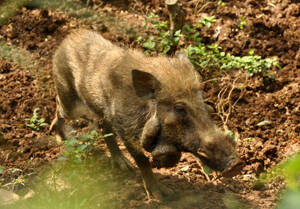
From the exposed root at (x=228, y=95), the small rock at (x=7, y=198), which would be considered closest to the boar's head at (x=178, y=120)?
the small rock at (x=7, y=198)

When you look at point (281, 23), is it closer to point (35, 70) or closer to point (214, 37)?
point (214, 37)

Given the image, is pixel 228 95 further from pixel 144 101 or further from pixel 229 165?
pixel 229 165

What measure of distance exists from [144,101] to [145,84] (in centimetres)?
17

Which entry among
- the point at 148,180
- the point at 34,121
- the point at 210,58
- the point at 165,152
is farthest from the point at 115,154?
the point at 210,58

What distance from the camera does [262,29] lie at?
6.67m

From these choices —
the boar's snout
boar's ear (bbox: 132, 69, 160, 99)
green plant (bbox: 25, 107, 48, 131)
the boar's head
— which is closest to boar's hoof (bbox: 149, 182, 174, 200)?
the boar's head

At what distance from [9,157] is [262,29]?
4.66m

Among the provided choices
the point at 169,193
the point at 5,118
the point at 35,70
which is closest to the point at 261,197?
the point at 169,193

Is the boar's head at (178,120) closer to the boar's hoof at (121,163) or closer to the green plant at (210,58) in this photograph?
the boar's hoof at (121,163)

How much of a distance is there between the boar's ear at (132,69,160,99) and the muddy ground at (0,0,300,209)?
105 cm

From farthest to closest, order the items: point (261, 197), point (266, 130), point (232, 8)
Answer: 1. point (232, 8)
2. point (266, 130)
3. point (261, 197)

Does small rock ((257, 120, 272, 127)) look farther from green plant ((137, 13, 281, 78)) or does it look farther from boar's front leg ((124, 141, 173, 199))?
boar's front leg ((124, 141, 173, 199))

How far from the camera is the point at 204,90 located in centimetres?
601

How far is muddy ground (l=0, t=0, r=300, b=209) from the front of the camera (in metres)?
4.41
